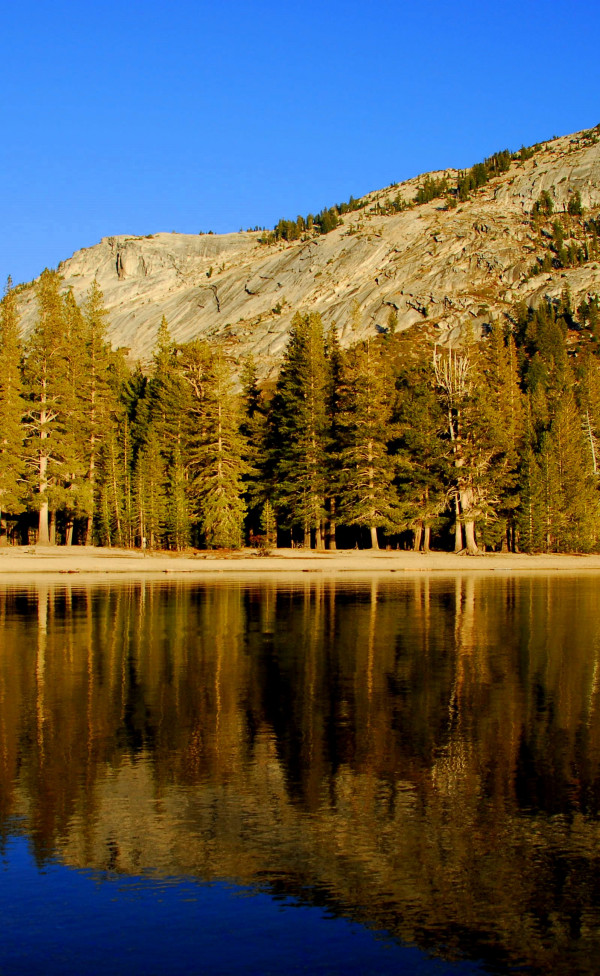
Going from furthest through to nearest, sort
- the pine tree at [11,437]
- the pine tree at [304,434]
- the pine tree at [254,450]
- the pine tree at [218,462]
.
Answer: the pine tree at [254,450]
the pine tree at [304,434]
the pine tree at [218,462]
the pine tree at [11,437]

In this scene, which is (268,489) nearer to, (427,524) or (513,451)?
(427,524)

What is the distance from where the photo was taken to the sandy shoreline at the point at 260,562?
50406 millimetres

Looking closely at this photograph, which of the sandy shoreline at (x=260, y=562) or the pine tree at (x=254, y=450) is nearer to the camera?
the sandy shoreline at (x=260, y=562)

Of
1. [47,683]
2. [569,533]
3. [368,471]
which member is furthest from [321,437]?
[47,683]

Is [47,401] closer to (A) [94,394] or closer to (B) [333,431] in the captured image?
(A) [94,394]

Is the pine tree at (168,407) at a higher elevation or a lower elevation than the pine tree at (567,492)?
higher

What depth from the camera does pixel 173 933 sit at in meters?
6.47

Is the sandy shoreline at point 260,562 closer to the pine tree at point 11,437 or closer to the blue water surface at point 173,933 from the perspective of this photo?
the pine tree at point 11,437

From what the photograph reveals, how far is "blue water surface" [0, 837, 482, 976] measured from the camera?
237 inches

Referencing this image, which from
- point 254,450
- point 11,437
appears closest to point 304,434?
point 254,450

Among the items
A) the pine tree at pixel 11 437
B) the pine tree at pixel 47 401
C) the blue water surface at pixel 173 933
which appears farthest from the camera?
the pine tree at pixel 47 401

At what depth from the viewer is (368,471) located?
6688 cm

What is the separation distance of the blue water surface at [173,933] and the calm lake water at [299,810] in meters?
0.02

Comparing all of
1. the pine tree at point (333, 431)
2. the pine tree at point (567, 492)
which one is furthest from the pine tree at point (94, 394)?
the pine tree at point (567, 492)
